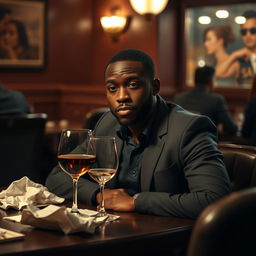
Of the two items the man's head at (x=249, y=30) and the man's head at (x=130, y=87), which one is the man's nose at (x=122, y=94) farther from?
the man's head at (x=249, y=30)

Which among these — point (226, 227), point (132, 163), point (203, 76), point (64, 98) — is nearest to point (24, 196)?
point (132, 163)

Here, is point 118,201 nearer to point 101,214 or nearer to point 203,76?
point 101,214

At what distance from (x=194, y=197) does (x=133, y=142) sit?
41 cm

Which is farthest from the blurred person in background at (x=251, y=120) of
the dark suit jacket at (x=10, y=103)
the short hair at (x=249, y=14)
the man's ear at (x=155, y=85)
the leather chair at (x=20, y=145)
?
the man's ear at (x=155, y=85)

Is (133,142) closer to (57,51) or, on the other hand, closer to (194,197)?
(194,197)

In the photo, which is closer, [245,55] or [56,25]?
[245,55]

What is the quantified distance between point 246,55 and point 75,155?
17.8ft

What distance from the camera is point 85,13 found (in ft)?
28.7

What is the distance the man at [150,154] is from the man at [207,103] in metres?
3.36

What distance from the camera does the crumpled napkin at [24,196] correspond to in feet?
6.97

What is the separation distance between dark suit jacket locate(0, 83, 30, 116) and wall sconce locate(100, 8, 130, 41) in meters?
3.05

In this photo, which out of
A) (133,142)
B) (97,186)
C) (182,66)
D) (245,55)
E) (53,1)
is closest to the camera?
(97,186)

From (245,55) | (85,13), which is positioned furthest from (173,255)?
(85,13)

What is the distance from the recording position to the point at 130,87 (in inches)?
91.1
